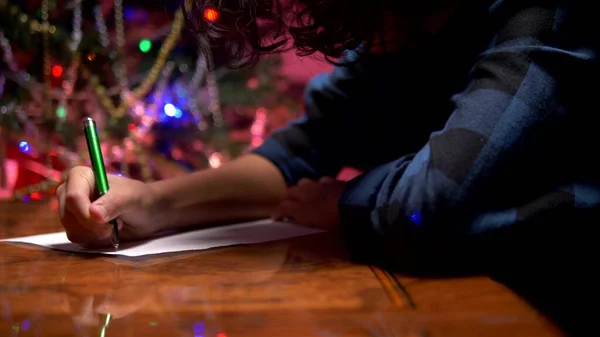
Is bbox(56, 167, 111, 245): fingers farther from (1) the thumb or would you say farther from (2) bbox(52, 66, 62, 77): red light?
(2) bbox(52, 66, 62, 77): red light

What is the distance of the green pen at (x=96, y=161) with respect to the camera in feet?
1.86

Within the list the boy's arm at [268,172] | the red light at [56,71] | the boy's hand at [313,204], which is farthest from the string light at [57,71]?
the boy's hand at [313,204]

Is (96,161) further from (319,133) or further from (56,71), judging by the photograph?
(56,71)

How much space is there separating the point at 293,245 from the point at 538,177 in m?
0.22

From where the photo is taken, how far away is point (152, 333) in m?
0.34

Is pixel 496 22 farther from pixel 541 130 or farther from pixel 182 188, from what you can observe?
pixel 182 188

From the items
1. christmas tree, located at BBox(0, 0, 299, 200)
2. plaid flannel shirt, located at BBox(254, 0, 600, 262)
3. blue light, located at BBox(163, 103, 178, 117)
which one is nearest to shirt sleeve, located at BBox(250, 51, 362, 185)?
plaid flannel shirt, located at BBox(254, 0, 600, 262)

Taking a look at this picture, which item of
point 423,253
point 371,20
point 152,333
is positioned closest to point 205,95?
point 371,20

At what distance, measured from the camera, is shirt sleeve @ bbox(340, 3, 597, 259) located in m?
0.47

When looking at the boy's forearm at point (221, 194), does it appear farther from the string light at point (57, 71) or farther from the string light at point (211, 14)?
the string light at point (57, 71)

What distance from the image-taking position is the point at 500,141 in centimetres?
46

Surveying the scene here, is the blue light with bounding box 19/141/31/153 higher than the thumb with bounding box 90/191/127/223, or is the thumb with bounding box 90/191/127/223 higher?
the blue light with bounding box 19/141/31/153

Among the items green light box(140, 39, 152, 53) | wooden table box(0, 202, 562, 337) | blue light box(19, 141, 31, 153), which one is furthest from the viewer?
green light box(140, 39, 152, 53)

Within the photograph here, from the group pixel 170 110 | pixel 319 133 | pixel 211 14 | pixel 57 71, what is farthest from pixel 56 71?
pixel 211 14
